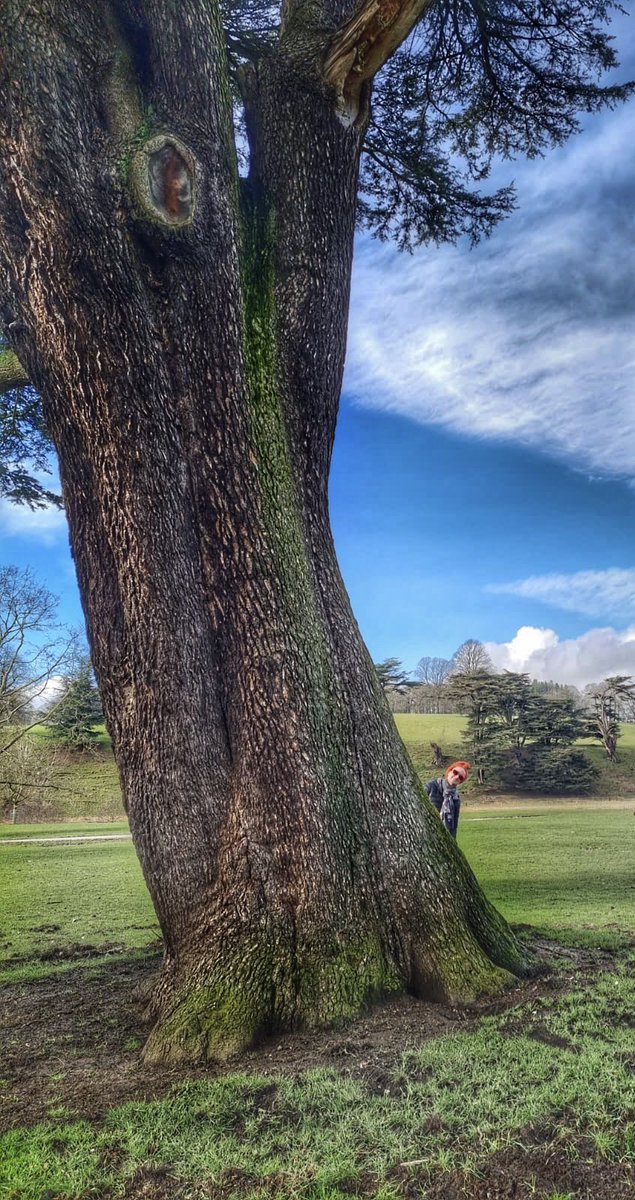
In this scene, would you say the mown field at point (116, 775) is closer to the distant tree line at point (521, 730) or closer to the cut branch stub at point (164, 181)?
the distant tree line at point (521, 730)

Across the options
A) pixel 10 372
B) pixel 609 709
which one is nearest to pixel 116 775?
pixel 609 709

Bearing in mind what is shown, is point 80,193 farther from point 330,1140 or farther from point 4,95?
point 330,1140

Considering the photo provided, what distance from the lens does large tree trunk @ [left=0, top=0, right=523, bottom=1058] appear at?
13.0ft

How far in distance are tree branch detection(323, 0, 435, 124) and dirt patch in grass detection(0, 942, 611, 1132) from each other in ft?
18.8

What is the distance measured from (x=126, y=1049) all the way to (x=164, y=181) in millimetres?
4977

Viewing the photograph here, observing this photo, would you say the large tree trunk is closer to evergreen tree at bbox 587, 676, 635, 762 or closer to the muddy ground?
the muddy ground

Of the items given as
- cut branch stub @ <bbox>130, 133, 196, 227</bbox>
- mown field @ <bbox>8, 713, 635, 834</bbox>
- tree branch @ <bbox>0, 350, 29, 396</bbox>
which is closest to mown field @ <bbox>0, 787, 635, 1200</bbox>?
cut branch stub @ <bbox>130, 133, 196, 227</bbox>

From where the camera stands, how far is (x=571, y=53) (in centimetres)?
725

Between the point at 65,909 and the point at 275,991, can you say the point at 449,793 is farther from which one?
the point at 65,909

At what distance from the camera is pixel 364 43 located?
14.9ft

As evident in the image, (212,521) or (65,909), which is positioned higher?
(212,521)

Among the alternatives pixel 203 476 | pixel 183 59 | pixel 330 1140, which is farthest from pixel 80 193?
pixel 330 1140

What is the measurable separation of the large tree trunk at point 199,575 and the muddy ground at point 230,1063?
0.74ft

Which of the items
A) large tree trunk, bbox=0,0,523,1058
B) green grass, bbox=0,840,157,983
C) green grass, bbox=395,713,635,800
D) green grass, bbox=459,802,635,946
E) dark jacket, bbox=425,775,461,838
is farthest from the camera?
green grass, bbox=395,713,635,800
